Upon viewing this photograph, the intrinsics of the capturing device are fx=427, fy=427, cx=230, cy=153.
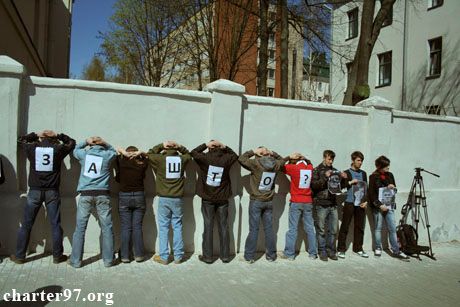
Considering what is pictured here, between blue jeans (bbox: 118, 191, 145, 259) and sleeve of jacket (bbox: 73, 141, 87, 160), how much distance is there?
810 millimetres

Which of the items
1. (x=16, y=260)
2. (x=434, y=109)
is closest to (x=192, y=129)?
(x=16, y=260)

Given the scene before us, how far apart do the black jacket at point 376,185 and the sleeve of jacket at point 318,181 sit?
46.1 inches

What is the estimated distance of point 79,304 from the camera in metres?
4.84

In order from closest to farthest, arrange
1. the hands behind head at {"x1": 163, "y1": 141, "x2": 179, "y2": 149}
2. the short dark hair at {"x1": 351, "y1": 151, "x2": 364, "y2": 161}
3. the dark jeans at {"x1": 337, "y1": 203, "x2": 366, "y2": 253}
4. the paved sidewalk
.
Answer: the paved sidewalk
the hands behind head at {"x1": 163, "y1": 141, "x2": 179, "y2": 149}
the dark jeans at {"x1": 337, "y1": 203, "x2": 366, "y2": 253}
the short dark hair at {"x1": 351, "y1": 151, "x2": 364, "y2": 161}

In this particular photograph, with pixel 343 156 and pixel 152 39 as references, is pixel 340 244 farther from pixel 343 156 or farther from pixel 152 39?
pixel 152 39

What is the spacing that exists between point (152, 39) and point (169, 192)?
15661mm

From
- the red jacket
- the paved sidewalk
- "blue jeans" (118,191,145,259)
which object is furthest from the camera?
the red jacket

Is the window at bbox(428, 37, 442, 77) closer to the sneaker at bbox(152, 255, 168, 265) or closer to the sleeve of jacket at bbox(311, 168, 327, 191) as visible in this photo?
the sleeve of jacket at bbox(311, 168, 327, 191)

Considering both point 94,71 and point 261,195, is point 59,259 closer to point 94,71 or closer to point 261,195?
point 261,195

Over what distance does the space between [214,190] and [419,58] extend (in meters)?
21.0

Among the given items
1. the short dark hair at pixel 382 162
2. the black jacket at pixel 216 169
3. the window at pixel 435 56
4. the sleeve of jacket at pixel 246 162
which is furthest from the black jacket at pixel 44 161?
Answer: the window at pixel 435 56

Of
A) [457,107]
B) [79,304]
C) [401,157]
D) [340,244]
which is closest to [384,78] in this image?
[457,107]

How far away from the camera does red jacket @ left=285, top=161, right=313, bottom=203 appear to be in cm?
749

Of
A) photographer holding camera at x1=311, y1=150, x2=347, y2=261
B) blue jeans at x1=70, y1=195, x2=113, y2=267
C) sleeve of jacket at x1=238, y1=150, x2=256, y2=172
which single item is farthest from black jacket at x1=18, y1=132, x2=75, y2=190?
photographer holding camera at x1=311, y1=150, x2=347, y2=261
